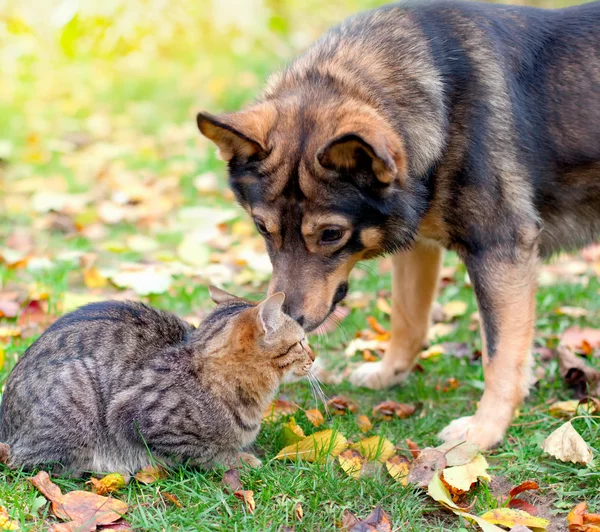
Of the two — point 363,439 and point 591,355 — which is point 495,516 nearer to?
point 363,439

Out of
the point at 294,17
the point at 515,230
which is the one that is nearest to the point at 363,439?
the point at 515,230

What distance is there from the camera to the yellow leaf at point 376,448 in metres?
3.29

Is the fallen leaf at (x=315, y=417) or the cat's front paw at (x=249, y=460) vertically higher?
the cat's front paw at (x=249, y=460)

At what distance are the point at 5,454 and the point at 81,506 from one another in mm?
452

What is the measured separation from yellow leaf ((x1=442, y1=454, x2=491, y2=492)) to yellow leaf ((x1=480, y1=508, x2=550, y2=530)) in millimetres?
167

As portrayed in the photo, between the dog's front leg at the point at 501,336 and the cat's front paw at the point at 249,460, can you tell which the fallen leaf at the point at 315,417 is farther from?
the dog's front leg at the point at 501,336

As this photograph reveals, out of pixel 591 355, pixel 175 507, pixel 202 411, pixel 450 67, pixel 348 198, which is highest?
pixel 450 67

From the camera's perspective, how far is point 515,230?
3.54 m

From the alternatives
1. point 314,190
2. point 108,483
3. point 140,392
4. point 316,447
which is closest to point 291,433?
point 316,447

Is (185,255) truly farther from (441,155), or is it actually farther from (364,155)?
(364,155)

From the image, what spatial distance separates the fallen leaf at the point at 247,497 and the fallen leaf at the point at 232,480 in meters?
0.07

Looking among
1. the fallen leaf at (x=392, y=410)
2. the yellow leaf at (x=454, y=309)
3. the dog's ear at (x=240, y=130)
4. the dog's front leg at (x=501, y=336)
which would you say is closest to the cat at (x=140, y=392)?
the dog's ear at (x=240, y=130)

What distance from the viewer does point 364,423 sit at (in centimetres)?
369

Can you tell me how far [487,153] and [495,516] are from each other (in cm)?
157
